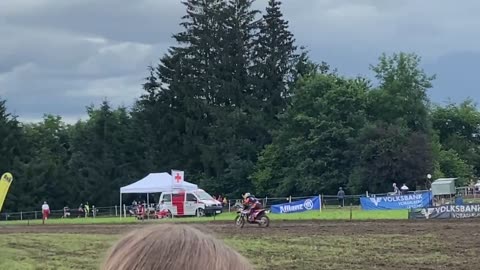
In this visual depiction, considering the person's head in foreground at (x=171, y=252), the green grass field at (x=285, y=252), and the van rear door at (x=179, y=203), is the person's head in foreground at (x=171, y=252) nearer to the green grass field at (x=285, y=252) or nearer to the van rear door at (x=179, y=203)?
the green grass field at (x=285, y=252)

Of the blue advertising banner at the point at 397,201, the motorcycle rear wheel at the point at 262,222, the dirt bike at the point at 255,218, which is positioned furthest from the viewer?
the blue advertising banner at the point at 397,201

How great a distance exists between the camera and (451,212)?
3241cm

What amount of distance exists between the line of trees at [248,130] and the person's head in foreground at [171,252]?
67.9 metres

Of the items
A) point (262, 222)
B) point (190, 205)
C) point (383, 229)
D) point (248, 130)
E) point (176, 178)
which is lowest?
point (383, 229)

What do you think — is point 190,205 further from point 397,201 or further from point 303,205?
point 397,201

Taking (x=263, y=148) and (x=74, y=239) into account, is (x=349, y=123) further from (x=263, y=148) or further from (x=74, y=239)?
(x=74, y=239)

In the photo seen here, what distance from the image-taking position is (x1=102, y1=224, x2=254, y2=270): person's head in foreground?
1.62 meters

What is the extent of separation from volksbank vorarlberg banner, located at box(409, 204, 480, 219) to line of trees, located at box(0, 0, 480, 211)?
36167 millimetres

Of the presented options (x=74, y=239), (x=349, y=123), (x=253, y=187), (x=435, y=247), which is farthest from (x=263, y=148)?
(x=435, y=247)

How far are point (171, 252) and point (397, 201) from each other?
1557 inches

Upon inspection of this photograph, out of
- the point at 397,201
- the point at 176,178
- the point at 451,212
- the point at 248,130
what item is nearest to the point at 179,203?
the point at 176,178

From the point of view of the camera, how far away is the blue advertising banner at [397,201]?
39.0 m

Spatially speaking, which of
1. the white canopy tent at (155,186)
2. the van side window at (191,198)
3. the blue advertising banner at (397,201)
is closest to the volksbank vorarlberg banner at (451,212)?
the blue advertising banner at (397,201)

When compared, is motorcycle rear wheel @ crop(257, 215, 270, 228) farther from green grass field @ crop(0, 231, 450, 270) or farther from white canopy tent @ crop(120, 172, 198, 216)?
white canopy tent @ crop(120, 172, 198, 216)
